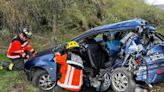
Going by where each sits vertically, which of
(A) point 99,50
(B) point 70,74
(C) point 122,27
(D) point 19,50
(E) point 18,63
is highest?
(C) point 122,27

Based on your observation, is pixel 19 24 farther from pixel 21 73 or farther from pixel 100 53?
pixel 100 53

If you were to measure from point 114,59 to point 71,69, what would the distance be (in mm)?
1165

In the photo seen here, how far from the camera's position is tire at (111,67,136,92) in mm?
8023

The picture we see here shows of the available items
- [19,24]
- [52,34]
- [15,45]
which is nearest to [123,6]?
[52,34]

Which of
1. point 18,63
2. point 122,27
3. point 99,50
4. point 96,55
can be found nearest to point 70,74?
point 96,55

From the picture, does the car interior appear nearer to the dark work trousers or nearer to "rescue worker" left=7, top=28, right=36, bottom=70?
"rescue worker" left=7, top=28, right=36, bottom=70

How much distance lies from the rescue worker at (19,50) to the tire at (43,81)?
1216 millimetres

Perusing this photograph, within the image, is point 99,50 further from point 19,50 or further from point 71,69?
point 19,50

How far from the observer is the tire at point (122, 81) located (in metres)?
8.02

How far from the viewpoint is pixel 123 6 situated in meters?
19.0

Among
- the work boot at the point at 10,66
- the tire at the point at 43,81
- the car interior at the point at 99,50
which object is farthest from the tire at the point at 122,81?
the work boot at the point at 10,66

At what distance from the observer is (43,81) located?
355 inches

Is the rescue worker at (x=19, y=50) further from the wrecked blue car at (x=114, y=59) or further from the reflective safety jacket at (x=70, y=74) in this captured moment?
the reflective safety jacket at (x=70, y=74)

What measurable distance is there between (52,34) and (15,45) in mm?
4197
